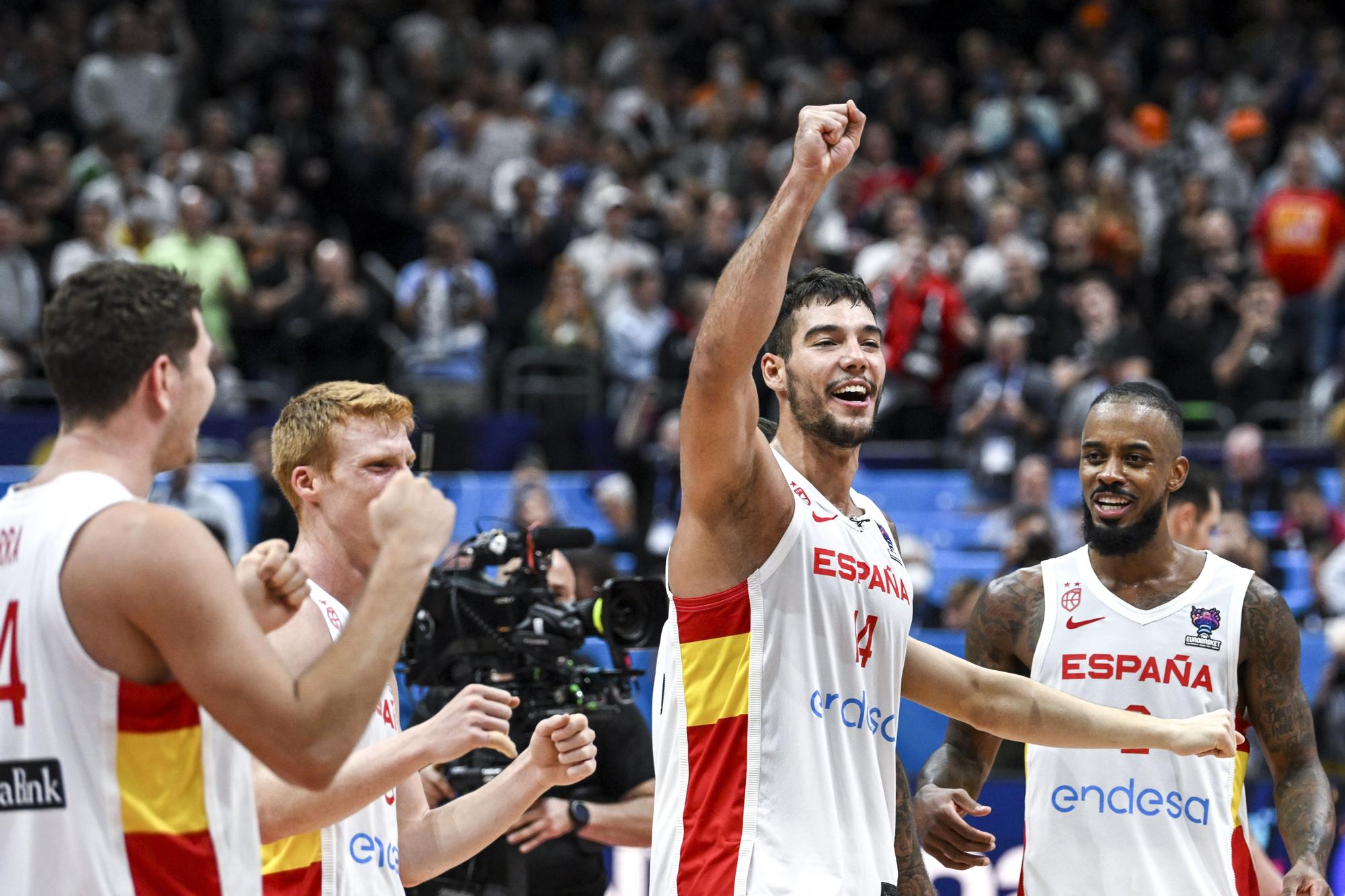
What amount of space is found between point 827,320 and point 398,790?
6.27 ft

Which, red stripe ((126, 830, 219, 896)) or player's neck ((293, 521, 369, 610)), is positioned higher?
player's neck ((293, 521, 369, 610))

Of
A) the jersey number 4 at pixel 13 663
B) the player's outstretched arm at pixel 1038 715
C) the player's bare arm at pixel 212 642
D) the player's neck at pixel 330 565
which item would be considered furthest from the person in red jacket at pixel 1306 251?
the jersey number 4 at pixel 13 663

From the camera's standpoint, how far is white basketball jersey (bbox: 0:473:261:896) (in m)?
3.40

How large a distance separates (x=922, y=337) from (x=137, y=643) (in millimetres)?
12615

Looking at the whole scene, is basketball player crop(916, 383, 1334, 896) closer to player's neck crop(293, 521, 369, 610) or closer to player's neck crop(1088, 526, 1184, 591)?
player's neck crop(1088, 526, 1184, 591)

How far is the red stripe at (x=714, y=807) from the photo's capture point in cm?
457

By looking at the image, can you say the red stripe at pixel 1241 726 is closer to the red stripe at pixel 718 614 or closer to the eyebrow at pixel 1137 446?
the eyebrow at pixel 1137 446

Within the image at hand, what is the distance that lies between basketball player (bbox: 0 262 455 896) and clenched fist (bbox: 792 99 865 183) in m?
1.33

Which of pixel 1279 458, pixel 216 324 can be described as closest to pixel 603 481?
pixel 216 324

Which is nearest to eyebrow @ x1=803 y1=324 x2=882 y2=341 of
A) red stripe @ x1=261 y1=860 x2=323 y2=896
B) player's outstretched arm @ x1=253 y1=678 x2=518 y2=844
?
player's outstretched arm @ x1=253 y1=678 x2=518 y2=844

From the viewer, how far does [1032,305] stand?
51.3 feet

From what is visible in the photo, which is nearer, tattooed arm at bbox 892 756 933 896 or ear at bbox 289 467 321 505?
ear at bbox 289 467 321 505

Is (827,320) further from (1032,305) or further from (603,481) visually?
(1032,305)

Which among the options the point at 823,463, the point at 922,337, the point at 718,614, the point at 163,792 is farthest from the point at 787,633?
the point at 922,337
